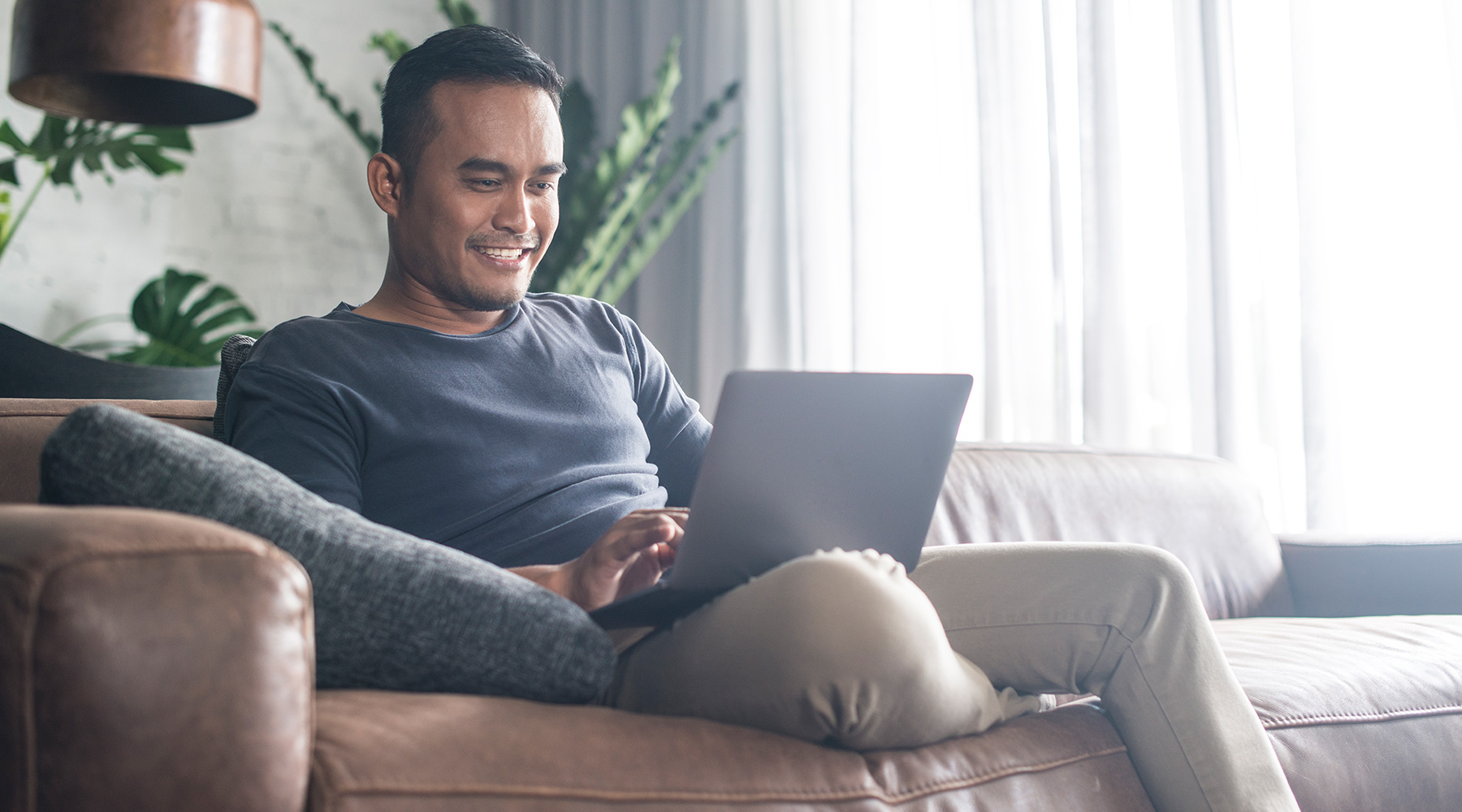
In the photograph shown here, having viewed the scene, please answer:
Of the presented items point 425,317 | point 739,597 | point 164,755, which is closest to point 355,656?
point 164,755

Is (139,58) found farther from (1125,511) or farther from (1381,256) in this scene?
(1381,256)

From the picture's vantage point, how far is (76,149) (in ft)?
8.58

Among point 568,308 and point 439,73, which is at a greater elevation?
point 439,73

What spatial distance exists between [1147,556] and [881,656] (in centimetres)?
31

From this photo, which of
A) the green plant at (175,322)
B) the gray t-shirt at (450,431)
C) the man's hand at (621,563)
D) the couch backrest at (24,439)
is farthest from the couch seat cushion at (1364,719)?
the green plant at (175,322)

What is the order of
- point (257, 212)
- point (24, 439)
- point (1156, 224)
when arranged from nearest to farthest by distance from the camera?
1. point (24, 439)
2. point (1156, 224)
3. point (257, 212)

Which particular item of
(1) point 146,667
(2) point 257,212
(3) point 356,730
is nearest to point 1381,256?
(3) point 356,730

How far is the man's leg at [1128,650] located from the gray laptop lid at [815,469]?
8 cm

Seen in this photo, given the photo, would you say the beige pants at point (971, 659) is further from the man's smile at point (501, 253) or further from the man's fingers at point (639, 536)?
the man's smile at point (501, 253)

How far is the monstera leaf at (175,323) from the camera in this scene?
2787mm

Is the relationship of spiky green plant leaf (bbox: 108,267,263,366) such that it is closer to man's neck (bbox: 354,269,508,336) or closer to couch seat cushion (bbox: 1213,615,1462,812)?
man's neck (bbox: 354,269,508,336)

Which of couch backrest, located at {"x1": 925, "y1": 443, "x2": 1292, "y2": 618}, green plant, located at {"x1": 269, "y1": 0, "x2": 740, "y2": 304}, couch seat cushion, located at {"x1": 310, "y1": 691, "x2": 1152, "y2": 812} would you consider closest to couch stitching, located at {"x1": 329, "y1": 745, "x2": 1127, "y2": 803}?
couch seat cushion, located at {"x1": 310, "y1": 691, "x2": 1152, "y2": 812}

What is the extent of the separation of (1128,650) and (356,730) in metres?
0.62

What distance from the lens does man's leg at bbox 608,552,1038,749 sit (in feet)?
2.61
